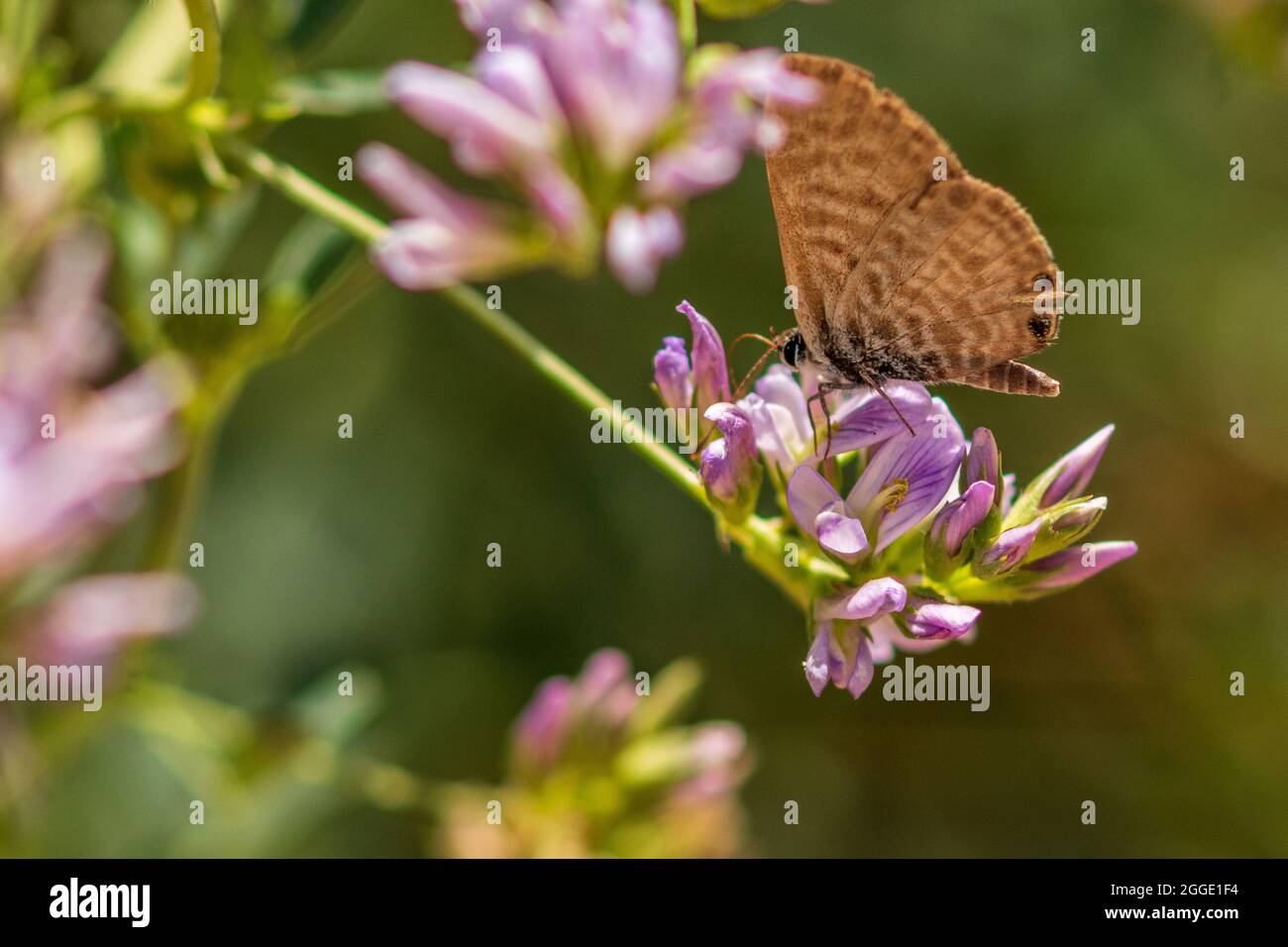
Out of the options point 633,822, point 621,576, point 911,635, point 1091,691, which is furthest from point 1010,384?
point 1091,691

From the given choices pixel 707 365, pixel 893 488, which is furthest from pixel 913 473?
pixel 707 365

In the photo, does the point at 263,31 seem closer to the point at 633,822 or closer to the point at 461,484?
the point at 633,822

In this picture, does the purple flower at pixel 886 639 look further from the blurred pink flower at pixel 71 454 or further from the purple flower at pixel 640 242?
the blurred pink flower at pixel 71 454

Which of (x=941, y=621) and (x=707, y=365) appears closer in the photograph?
(x=941, y=621)

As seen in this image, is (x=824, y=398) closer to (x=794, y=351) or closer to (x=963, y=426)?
(x=794, y=351)
